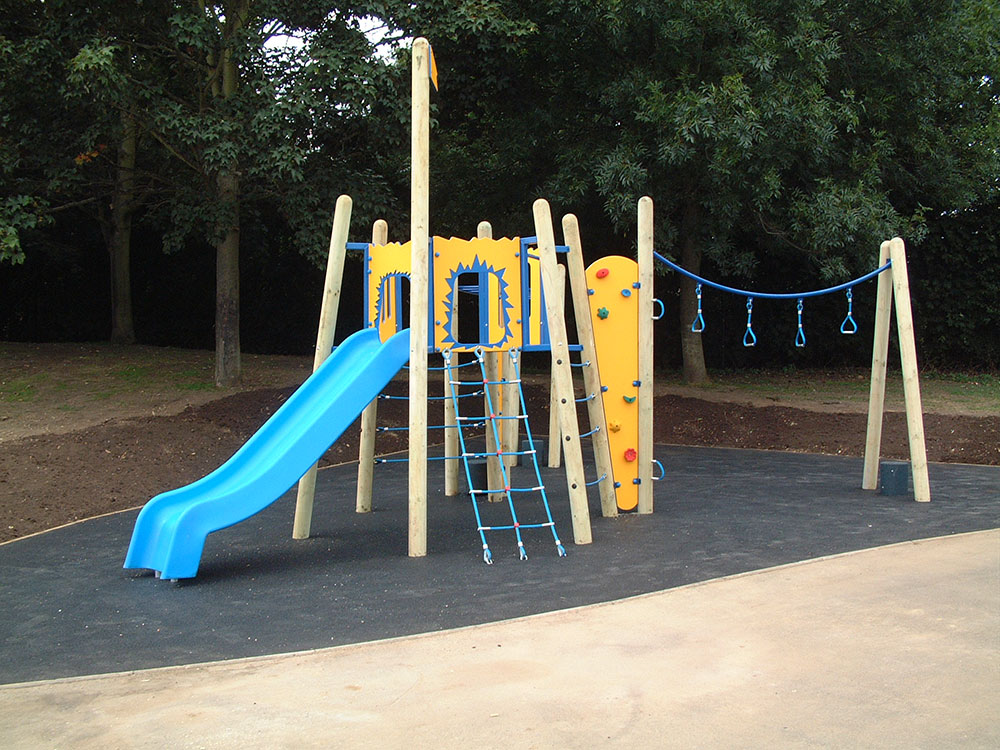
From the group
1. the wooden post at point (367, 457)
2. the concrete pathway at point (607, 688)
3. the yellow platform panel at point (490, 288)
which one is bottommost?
the concrete pathway at point (607, 688)

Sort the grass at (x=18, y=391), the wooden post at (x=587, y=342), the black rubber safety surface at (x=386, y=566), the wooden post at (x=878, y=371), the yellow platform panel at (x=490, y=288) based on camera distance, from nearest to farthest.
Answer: the black rubber safety surface at (x=386, y=566) < the yellow platform panel at (x=490, y=288) < the wooden post at (x=587, y=342) < the wooden post at (x=878, y=371) < the grass at (x=18, y=391)

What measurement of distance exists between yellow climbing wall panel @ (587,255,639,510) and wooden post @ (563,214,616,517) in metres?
0.27

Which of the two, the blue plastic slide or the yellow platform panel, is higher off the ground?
the yellow platform panel

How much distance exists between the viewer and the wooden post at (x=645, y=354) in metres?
7.69

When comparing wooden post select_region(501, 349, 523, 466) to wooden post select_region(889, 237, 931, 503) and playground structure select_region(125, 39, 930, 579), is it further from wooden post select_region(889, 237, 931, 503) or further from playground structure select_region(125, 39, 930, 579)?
wooden post select_region(889, 237, 931, 503)

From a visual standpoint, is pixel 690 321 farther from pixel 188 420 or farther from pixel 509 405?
pixel 188 420

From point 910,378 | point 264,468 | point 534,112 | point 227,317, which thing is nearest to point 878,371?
point 910,378

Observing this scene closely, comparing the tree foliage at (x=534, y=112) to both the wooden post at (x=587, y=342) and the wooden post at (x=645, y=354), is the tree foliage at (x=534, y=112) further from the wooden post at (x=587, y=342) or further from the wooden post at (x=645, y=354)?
the wooden post at (x=587, y=342)

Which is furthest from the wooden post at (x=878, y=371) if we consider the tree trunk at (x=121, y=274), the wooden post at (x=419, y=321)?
the tree trunk at (x=121, y=274)

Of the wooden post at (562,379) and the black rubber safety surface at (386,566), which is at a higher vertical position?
the wooden post at (562,379)

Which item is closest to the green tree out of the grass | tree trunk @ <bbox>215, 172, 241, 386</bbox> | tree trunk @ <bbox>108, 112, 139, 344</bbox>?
tree trunk @ <bbox>215, 172, 241, 386</bbox>

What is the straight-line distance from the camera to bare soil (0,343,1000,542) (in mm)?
8656

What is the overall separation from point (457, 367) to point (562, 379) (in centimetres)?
86

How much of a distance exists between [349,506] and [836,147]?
9.14 meters
